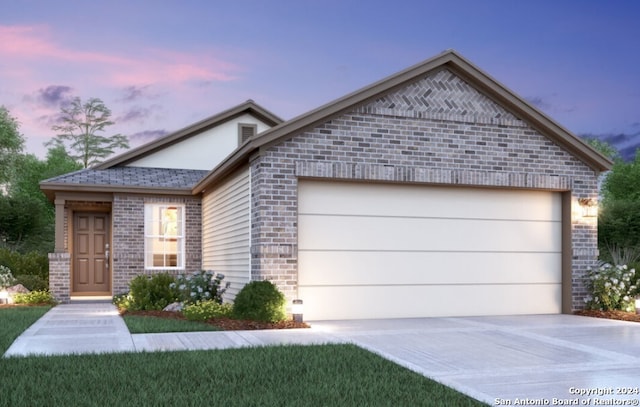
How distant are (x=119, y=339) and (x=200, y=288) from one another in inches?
170

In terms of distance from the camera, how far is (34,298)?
53.0 feet

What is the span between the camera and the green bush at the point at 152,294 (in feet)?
45.0

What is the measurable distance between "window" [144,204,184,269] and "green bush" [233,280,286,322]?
6.89 meters

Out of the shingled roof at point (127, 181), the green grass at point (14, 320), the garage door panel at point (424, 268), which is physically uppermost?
the shingled roof at point (127, 181)

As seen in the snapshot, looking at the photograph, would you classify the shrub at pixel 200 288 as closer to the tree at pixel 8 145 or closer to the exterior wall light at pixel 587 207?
the exterior wall light at pixel 587 207

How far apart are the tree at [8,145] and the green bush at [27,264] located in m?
16.9

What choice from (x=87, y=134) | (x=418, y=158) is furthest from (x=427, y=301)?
(x=87, y=134)

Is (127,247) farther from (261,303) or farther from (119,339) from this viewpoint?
(119,339)

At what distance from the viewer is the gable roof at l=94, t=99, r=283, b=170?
19406mm

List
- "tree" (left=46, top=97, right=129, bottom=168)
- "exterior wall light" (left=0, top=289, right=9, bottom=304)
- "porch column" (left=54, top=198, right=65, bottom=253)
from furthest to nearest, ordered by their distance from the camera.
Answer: "tree" (left=46, top=97, right=129, bottom=168) → "porch column" (left=54, top=198, right=65, bottom=253) → "exterior wall light" (left=0, top=289, right=9, bottom=304)

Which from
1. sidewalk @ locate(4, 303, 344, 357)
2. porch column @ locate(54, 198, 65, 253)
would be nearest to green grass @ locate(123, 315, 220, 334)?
sidewalk @ locate(4, 303, 344, 357)

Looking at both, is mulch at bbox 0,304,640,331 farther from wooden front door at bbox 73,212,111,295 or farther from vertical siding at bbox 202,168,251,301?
wooden front door at bbox 73,212,111,295

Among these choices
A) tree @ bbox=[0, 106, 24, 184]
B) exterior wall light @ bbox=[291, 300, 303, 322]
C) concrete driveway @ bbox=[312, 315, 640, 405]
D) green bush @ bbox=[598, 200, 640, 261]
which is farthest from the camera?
tree @ bbox=[0, 106, 24, 184]

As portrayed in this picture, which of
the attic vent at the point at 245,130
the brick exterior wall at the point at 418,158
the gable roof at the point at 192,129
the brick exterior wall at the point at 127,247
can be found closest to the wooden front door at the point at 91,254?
the brick exterior wall at the point at 127,247
